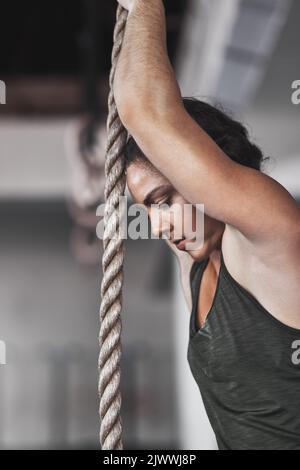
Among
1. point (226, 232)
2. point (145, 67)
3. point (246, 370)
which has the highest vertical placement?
point (145, 67)

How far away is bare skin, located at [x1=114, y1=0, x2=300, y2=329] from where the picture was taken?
0.54 m

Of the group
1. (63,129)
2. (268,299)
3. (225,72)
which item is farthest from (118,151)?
(63,129)

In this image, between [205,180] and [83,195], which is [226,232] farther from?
[83,195]

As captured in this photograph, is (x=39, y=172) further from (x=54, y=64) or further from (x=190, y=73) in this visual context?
(x=190, y=73)

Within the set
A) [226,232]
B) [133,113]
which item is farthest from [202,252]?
[133,113]

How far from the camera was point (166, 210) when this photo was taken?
0.57 meters

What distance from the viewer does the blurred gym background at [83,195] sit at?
2885 millimetres

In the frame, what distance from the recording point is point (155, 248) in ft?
18.7

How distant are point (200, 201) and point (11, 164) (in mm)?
4615

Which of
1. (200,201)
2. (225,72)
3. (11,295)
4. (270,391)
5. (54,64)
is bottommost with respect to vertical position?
(11,295)

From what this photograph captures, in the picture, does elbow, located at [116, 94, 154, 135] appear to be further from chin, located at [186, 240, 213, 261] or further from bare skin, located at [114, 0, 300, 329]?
chin, located at [186, 240, 213, 261]

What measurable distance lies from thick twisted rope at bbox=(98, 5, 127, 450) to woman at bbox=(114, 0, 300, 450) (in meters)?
0.02

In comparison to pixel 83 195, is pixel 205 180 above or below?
above

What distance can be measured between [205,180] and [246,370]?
148mm
